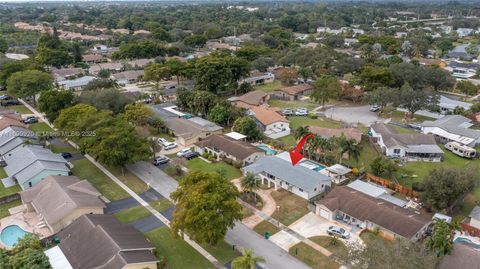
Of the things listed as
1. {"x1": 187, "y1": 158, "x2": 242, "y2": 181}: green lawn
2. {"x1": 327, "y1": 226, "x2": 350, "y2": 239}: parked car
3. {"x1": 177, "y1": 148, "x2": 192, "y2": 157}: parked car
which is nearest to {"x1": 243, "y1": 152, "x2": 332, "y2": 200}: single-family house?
{"x1": 187, "y1": 158, "x2": 242, "y2": 181}: green lawn

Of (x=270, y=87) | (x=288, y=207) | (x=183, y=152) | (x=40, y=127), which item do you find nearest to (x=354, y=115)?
(x=270, y=87)

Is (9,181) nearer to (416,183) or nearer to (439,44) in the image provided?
(416,183)

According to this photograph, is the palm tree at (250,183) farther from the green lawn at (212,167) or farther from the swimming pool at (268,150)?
the swimming pool at (268,150)

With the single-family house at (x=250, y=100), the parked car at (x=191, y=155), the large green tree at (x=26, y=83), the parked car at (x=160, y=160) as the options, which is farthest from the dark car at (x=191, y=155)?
the large green tree at (x=26, y=83)

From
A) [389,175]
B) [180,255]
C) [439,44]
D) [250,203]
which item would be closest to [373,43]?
[439,44]

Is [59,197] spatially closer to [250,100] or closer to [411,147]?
[250,100]

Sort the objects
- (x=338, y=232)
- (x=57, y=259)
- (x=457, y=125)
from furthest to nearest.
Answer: (x=457, y=125), (x=338, y=232), (x=57, y=259)
